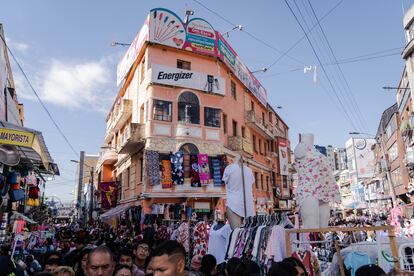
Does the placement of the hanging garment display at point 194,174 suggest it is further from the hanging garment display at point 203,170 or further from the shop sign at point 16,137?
the shop sign at point 16,137

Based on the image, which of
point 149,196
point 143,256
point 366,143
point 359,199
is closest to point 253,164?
point 149,196

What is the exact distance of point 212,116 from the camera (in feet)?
60.8

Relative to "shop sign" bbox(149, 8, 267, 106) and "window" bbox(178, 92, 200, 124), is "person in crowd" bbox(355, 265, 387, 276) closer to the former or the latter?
"window" bbox(178, 92, 200, 124)

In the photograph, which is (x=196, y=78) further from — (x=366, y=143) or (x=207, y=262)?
(x=366, y=143)

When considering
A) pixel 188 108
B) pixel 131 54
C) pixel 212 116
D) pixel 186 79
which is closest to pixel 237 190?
pixel 188 108

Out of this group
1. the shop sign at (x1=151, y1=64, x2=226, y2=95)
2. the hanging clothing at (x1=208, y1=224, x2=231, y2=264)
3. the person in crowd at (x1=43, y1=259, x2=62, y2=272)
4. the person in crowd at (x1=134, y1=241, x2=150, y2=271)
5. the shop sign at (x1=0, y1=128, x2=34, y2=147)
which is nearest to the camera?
the person in crowd at (x1=43, y1=259, x2=62, y2=272)

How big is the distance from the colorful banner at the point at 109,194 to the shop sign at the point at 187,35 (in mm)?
11687

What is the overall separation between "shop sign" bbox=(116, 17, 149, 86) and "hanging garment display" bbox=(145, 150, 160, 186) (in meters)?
6.39

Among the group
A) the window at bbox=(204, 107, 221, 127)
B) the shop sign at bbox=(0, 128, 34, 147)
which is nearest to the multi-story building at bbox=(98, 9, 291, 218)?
the window at bbox=(204, 107, 221, 127)

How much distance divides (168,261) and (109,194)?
23.0m

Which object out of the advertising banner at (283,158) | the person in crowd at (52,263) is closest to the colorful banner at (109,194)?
the advertising banner at (283,158)

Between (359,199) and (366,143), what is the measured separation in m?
9.93

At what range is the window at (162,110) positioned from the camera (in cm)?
1733

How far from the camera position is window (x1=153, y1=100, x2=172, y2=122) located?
17328 mm
